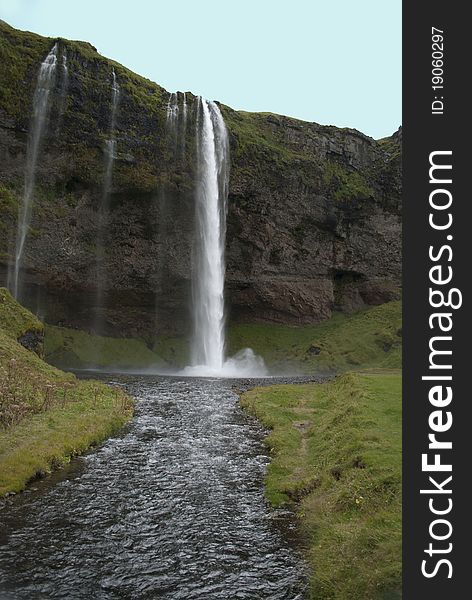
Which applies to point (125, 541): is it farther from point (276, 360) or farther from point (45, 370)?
point (276, 360)

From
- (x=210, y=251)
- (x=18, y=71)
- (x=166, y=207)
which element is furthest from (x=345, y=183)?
(x=18, y=71)

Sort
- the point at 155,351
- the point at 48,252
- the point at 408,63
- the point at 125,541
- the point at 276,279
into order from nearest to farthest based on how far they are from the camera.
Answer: the point at 408,63, the point at 125,541, the point at 48,252, the point at 155,351, the point at 276,279

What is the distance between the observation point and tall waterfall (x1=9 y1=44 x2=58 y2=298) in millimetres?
60469

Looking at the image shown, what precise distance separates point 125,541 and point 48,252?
2247 inches

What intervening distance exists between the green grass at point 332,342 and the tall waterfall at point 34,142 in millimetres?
31438

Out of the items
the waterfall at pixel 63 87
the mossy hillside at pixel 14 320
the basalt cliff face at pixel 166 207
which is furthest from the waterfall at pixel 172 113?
the mossy hillside at pixel 14 320

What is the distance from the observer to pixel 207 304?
65.8 m

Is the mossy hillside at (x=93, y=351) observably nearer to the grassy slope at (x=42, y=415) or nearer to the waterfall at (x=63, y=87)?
the waterfall at (x=63, y=87)

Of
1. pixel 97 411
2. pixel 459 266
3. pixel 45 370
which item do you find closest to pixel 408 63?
pixel 459 266

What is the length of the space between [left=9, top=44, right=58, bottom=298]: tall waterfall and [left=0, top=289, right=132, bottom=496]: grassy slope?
2790 centimetres

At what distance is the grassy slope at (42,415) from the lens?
1702 centimetres

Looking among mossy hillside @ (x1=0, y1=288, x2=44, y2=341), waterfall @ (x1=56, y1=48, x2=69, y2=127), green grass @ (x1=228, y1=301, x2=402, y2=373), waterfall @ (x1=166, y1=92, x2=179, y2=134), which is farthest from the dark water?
waterfall @ (x1=166, y1=92, x2=179, y2=134)

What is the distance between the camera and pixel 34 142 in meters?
61.1

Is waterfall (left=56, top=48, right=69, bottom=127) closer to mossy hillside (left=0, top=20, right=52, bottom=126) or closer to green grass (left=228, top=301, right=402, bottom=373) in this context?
mossy hillside (left=0, top=20, right=52, bottom=126)
